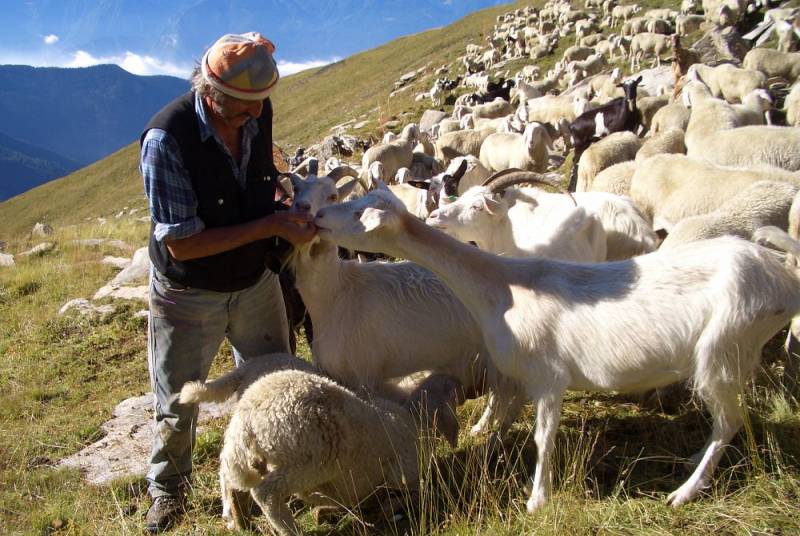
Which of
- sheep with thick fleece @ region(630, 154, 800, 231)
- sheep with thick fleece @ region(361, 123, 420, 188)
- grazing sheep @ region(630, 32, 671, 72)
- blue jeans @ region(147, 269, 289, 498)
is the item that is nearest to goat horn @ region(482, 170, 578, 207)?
sheep with thick fleece @ region(630, 154, 800, 231)

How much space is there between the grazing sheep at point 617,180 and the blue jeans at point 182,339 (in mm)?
5675

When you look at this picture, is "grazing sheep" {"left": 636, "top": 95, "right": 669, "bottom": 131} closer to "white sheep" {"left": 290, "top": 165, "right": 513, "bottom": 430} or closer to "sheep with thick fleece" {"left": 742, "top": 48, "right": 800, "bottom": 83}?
"sheep with thick fleece" {"left": 742, "top": 48, "right": 800, "bottom": 83}

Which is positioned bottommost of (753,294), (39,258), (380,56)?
(753,294)

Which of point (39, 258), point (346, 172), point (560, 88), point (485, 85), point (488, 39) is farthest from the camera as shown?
point (488, 39)

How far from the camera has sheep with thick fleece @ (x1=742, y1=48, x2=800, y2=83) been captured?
15.5m

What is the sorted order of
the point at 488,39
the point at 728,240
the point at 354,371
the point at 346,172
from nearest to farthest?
the point at 728,240 → the point at 354,371 → the point at 346,172 → the point at 488,39

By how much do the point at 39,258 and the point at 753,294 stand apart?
1339cm

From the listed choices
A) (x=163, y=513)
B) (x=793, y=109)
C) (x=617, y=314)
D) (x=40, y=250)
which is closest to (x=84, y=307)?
(x=40, y=250)

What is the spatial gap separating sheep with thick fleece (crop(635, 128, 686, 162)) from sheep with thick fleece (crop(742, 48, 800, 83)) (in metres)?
7.76

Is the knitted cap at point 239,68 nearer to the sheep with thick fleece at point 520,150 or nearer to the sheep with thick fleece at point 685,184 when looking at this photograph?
the sheep with thick fleece at point 685,184

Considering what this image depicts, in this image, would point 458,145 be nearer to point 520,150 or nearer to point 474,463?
point 520,150

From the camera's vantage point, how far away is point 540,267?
3646 millimetres

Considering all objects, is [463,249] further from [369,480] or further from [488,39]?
[488,39]

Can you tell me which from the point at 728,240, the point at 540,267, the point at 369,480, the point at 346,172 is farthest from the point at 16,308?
the point at 728,240
